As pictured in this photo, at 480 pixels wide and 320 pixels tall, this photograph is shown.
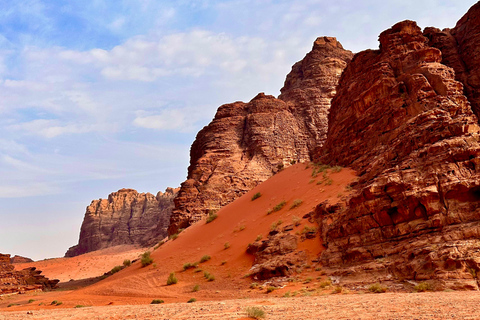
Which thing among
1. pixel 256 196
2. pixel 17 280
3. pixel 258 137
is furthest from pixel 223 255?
pixel 258 137

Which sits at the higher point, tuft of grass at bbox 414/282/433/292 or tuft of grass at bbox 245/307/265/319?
tuft of grass at bbox 245/307/265/319

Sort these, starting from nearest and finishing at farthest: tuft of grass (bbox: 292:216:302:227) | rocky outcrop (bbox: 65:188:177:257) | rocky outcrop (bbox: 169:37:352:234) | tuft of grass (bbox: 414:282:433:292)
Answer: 1. tuft of grass (bbox: 414:282:433:292)
2. tuft of grass (bbox: 292:216:302:227)
3. rocky outcrop (bbox: 169:37:352:234)
4. rocky outcrop (bbox: 65:188:177:257)

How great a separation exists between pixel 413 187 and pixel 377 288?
161 inches

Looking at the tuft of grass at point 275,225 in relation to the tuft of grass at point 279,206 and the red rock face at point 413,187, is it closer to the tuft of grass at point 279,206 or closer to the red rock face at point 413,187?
the tuft of grass at point 279,206

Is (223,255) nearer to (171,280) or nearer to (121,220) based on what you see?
(171,280)

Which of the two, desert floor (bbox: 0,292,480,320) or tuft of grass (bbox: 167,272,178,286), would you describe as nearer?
desert floor (bbox: 0,292,480,320)

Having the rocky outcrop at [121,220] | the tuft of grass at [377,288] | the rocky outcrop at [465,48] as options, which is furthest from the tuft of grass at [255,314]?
the rocky outcrop at [121,220]

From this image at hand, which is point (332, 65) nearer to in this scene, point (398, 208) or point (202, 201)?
point (202, 201)

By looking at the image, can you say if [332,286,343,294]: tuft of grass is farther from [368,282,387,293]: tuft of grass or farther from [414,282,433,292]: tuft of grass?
[414,282,433,292]: tuft of grass

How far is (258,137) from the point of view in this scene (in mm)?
40656

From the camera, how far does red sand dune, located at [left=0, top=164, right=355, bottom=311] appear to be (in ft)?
43.9

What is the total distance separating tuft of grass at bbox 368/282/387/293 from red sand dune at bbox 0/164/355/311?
2887 mm

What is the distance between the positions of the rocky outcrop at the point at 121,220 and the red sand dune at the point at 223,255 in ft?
181

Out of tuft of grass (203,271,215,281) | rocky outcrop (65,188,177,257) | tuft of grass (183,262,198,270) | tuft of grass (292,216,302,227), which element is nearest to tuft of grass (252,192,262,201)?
tuft of grass (292,216,302,227)
